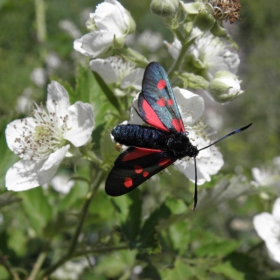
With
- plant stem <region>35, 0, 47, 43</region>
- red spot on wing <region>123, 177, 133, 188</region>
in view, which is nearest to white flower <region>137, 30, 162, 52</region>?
plant stem <region>35, 0, 47, 43</region>

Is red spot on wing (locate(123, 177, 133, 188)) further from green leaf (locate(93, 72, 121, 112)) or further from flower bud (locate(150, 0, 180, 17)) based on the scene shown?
flower bud (locate(150, 0, 180, 17))

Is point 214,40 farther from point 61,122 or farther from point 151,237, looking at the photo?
point 151,237

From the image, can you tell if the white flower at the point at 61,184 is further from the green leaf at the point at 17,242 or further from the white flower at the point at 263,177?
the white flower at the point at 263,177

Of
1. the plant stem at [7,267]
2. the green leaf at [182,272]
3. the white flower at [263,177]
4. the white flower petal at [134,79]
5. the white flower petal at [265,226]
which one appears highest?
the white flower petal at [134,79]

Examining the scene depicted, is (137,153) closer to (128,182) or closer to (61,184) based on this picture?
(128,182)

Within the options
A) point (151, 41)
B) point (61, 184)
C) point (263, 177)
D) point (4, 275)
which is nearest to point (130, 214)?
point (4, 275)

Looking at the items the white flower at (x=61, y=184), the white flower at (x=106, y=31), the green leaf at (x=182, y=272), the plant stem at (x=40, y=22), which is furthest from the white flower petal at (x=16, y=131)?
the plant stem at (x=40, y=22)
